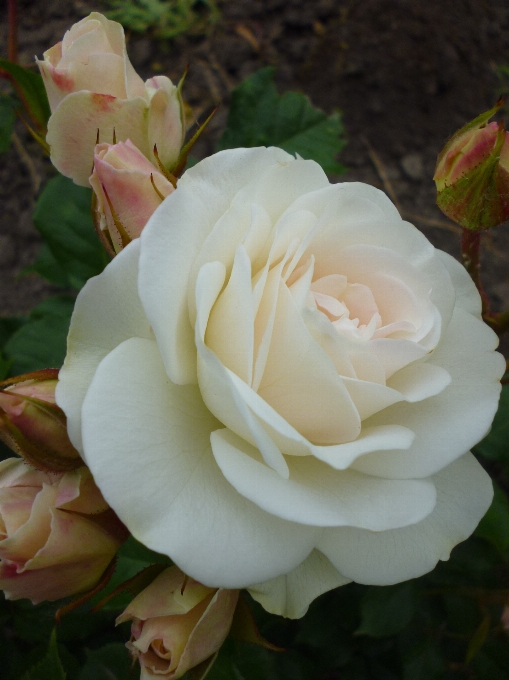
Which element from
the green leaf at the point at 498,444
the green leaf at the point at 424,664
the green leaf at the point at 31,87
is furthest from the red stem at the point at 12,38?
the green leaf at the point at 424,664

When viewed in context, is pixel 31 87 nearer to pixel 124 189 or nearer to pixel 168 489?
pixel 124 189

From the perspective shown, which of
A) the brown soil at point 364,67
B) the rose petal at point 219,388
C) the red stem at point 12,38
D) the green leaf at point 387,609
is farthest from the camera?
the brown soil at point 364,67

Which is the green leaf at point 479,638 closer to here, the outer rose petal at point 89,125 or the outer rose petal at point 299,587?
the outer rose petal at point 299,587

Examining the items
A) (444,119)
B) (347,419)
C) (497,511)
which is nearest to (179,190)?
(347,419)

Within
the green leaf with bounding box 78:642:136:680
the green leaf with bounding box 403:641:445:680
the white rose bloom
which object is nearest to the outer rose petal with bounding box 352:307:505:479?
the white rose bloom

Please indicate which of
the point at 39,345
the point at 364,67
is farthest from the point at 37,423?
the point at 364,67

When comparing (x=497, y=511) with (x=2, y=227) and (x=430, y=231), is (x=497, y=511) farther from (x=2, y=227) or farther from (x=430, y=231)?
(x=2, y=227)
